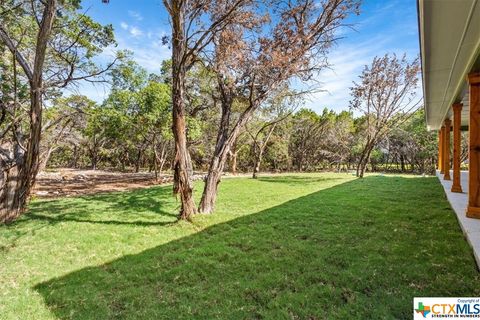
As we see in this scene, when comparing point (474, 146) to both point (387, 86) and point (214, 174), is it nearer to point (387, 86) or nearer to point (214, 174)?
point (214, 174)

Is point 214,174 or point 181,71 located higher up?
point 181,71

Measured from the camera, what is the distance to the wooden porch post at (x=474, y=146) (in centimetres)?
455

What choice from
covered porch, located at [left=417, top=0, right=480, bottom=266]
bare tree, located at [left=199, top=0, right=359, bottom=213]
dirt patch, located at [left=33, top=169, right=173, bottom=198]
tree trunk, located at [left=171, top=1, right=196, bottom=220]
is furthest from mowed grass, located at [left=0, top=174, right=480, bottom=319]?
dirt patch, located at [left=33, top=169, right=173, bottom=198]

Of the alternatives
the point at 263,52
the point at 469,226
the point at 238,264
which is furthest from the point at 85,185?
the point at 469,226

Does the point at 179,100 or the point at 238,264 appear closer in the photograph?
the point at 238,264

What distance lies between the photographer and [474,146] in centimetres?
457

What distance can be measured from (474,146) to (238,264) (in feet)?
14.0

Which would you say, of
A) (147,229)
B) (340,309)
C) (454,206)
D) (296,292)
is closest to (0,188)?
(147,229)

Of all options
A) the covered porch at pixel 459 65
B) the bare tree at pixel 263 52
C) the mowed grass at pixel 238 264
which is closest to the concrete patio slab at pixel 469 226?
the covered porch at pixel 459 65

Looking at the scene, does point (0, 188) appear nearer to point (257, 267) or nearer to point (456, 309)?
point (257, 267)

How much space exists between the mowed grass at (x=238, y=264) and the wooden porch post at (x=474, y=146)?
50 cm

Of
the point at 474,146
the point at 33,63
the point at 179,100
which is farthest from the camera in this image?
the point at 33,63

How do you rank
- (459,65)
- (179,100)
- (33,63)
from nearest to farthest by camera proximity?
(459,65) < (179,100) < (33,63)

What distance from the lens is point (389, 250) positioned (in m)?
4.02
